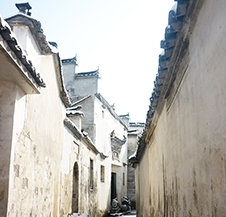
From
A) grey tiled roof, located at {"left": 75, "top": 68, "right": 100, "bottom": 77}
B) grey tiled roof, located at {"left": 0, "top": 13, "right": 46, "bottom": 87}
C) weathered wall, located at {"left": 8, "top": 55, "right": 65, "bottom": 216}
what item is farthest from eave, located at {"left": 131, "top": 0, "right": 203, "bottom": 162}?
grey tiled roof, located at {"left": 75, "top": 68, "right": 100, "bottom": 77}

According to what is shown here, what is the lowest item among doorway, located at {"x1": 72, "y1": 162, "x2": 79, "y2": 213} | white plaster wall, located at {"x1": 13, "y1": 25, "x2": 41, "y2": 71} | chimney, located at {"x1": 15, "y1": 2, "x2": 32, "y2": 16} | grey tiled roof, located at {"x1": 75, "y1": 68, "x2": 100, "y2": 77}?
doorway, located at {"x1": 72, "y1": 162, "x2": 79, "y2": 213}

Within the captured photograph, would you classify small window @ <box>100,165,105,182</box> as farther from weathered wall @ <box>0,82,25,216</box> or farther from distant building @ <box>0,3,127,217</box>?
weathered wall @ <box>0,82,25,216</box>

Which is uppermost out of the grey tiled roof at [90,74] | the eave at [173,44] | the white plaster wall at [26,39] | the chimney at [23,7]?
the grey tiled roof at [90,74]

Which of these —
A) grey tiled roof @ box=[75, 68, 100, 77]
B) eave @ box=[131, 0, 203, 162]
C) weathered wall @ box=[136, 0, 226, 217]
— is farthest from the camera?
grey tiled roof @ box=[75, 68, 100, 77]

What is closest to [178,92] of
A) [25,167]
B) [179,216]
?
[179,216]

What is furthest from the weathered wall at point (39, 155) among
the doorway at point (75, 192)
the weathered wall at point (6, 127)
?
the doorway at point (75, 192)

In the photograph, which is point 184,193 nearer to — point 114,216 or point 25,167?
point 25,167

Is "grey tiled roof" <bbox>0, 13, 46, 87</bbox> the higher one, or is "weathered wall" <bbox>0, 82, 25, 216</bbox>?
"grey tiled roof" <bbox>0, 13, 46, 87</bbox>

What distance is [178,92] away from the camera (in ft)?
12.3

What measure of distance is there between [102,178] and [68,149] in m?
9.42

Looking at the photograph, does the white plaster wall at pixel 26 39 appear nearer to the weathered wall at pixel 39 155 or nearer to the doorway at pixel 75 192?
the weathered wall at pixel 39 155

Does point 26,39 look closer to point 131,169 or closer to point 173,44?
point 173,44

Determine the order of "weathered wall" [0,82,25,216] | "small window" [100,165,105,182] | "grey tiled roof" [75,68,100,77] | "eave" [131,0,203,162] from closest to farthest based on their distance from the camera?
1. "eave" [131,0,203,162]
2. "weathered wall" [0,82,25,216]
3. "small window" [100,165,105,182]
4. "grey tiled roof" [75,68,100,77]

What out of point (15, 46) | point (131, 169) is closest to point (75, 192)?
point (15, 46)
